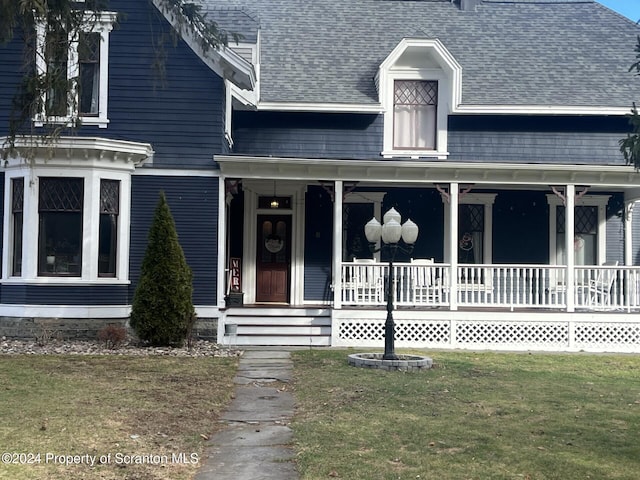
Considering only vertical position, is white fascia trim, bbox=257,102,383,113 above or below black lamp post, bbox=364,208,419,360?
above

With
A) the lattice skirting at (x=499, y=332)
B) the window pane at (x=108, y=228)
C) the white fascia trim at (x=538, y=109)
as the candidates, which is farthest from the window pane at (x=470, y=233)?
the window pane at (x=108, y=228)

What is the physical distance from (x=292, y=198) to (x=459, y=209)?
3.96 metres

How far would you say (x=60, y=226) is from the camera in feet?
45.0

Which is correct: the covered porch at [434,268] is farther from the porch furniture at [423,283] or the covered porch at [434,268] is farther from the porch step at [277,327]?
the porch step at [277,327]

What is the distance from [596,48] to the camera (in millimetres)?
18500

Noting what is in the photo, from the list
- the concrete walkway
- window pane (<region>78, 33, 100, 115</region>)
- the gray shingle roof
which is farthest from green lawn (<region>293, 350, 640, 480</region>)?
the gray shingle roof

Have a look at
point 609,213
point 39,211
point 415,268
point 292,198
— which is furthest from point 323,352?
point 609,213

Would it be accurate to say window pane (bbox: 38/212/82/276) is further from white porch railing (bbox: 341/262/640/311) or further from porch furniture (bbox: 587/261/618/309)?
porch furniture (bbox: 587/261/618/309)

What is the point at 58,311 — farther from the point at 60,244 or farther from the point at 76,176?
the point at 76,176

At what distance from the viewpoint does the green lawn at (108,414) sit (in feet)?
18.7

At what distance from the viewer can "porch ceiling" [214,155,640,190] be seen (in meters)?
14.2

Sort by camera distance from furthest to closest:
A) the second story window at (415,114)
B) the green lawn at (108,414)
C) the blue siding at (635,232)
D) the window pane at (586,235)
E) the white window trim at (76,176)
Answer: the blue siding at (635,232) < the window pane at (586,235) < the second story window at (415,114) < the white window trim at (76,176) < the green lawn at (108,414)

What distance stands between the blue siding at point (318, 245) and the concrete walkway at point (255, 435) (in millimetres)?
→ 5885

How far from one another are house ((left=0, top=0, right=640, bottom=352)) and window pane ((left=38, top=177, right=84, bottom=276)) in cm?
4
